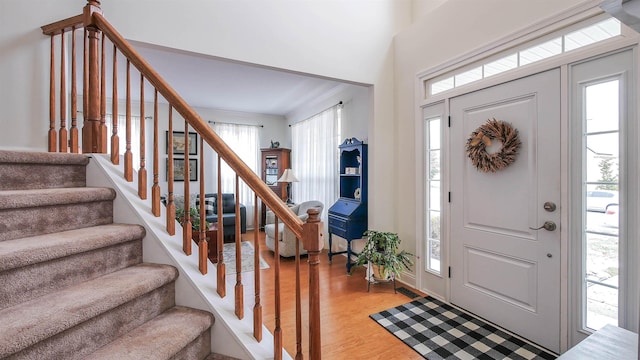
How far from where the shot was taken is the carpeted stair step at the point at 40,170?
1.34 meters

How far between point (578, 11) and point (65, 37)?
3446mm

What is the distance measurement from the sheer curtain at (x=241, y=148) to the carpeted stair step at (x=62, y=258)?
15.5 ft

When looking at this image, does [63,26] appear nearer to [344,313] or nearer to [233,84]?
[233,84]

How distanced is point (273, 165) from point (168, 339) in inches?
207

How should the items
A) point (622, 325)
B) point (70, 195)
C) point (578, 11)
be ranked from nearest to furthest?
1. point (70, 195)
2. point (622, 325)
3. point (578, 11)

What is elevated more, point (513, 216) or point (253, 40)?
point (253, 40)

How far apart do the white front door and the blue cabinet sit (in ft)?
3.81

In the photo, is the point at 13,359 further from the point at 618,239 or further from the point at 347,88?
the point at 347,88

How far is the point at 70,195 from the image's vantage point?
134cm

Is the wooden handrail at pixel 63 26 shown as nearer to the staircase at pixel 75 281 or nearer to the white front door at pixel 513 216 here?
the staircase at pixel 75 281

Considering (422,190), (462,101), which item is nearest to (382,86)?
(462,101)

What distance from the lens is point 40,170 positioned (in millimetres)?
1445

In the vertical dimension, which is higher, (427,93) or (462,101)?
(427,93)

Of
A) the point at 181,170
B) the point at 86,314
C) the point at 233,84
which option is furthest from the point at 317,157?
the point at 86,314
